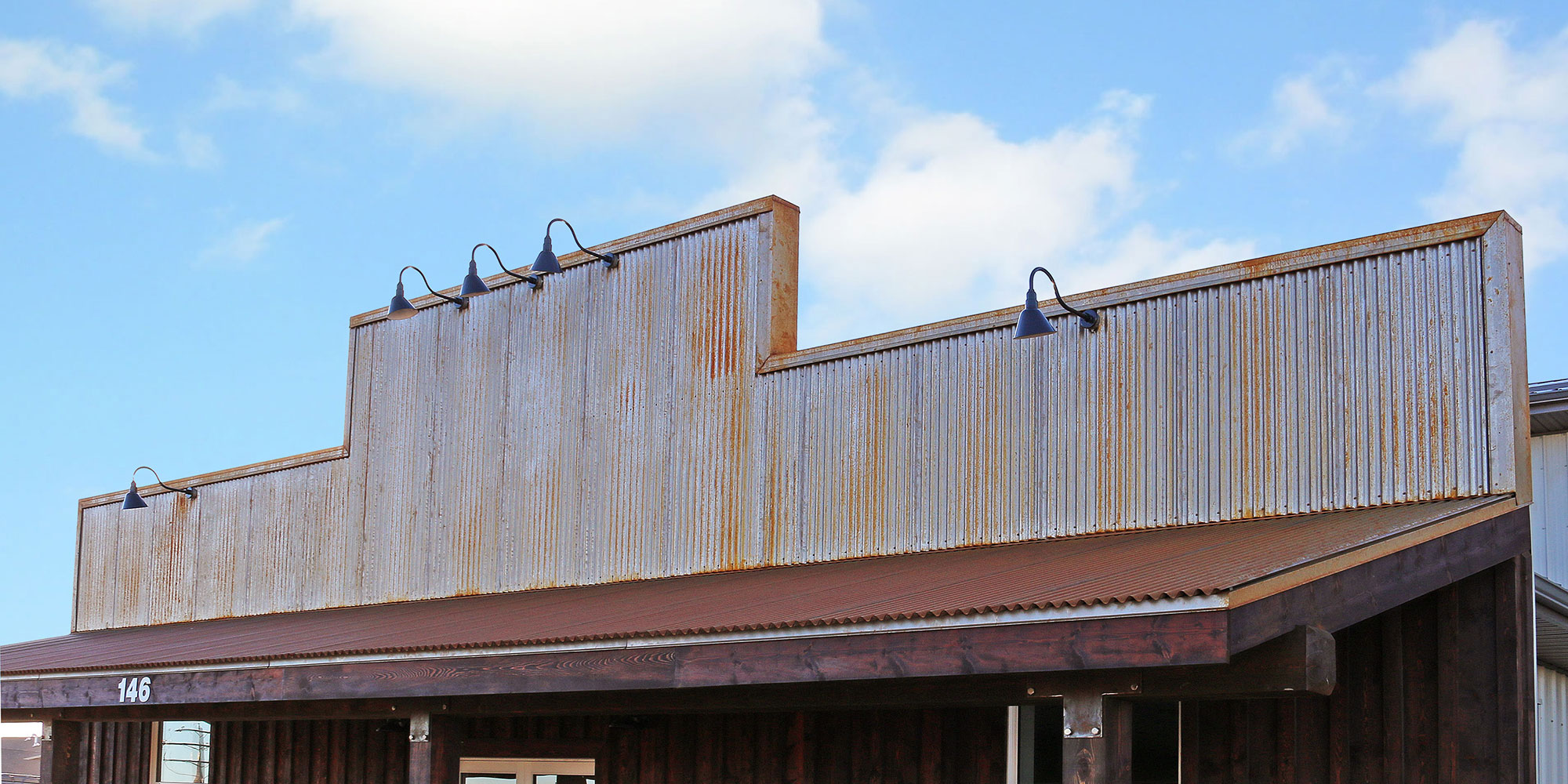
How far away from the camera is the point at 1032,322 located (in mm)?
10398

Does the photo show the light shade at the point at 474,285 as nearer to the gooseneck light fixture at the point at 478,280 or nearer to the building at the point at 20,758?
the gooseneck light fixture at the point at 478,280

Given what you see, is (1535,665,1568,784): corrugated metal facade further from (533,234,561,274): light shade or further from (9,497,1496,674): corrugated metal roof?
(533,234,561,274): light shade

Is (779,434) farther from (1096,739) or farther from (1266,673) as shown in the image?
(1266,673)

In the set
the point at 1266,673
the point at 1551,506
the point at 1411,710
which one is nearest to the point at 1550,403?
the point at 1551,506

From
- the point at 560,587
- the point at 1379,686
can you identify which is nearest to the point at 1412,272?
the point at 1379,686

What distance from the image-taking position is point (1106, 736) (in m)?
7.14

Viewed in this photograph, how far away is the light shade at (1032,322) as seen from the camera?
10336mm

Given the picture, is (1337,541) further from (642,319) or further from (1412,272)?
(642,319)

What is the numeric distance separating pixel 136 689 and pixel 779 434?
5391 millimetres

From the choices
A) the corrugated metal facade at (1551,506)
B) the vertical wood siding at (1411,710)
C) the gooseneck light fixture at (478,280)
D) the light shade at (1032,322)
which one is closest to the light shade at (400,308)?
the gooseneck light fixture at (478,280)

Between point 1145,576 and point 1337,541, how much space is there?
1079mm

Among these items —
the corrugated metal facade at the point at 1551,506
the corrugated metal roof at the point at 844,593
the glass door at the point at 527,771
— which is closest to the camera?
the corrugated metal roof at the point at 844,593

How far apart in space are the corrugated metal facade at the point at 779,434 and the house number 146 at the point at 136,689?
11.6 ft

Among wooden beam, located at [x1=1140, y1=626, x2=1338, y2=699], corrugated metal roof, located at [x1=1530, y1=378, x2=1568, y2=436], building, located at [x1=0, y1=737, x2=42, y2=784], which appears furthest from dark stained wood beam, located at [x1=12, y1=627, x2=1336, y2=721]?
building, located at [x1=0, y1=737, x2=42, y2=784]
